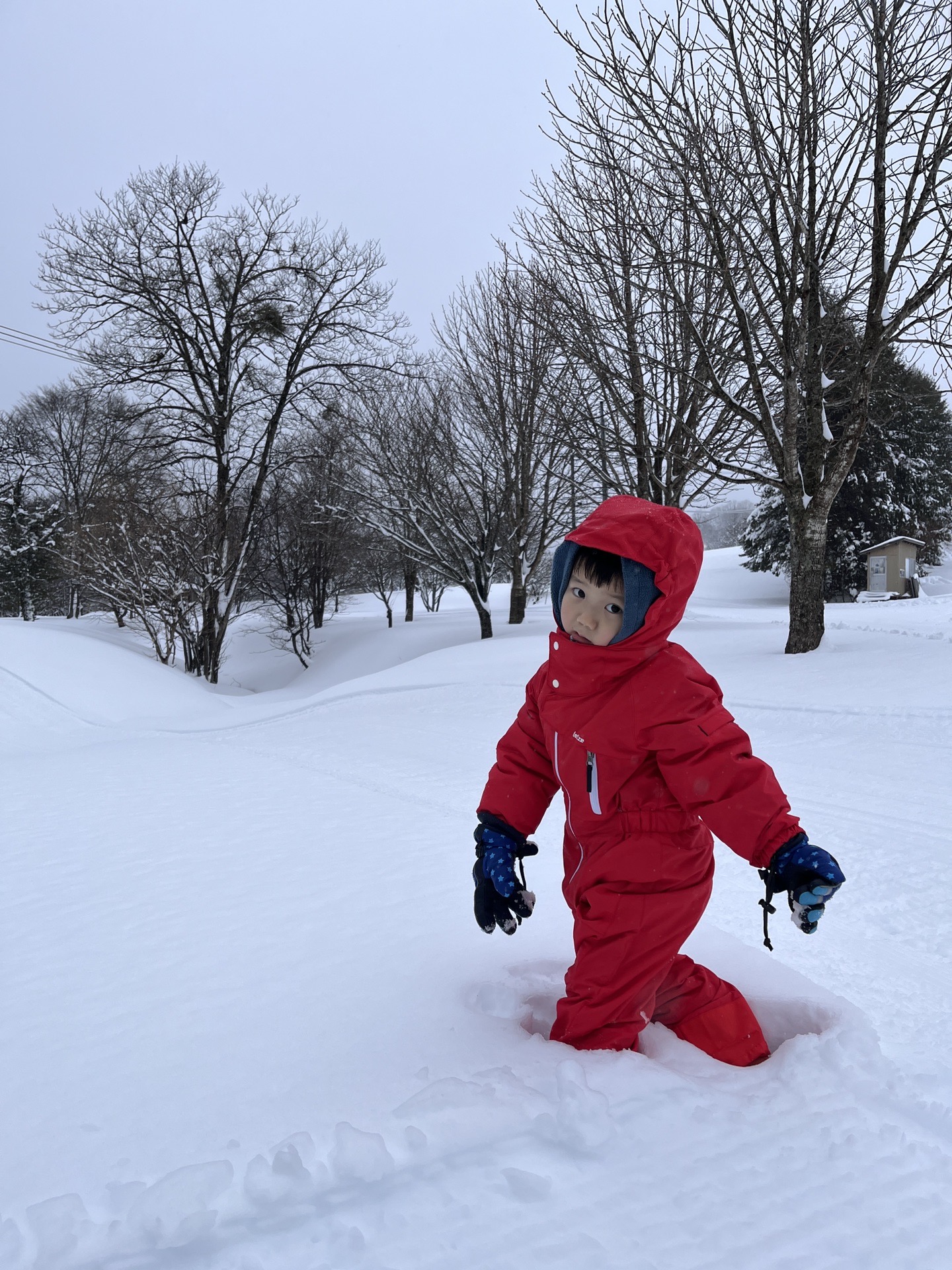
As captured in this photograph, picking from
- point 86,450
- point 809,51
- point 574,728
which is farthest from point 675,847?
point 86,450

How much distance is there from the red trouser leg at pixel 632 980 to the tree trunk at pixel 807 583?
6.83m

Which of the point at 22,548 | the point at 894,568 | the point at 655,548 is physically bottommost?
the point at 655,548

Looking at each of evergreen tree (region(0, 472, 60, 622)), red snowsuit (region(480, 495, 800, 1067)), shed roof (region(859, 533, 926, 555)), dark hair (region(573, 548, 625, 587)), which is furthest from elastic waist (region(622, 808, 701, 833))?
evergreen tree (region(0, 472, 60, 622))

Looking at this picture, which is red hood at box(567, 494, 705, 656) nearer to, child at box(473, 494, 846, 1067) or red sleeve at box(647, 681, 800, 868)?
child at box(473, 494, 846, 1067)

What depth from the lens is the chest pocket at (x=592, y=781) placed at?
184cm

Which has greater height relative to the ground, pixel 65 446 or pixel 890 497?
pixel 65 446

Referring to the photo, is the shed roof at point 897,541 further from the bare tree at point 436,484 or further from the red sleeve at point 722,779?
the red sleeve at point 722,779

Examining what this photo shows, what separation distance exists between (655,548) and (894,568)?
20.8 metres

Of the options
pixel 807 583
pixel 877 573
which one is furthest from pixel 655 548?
pixel 877 573

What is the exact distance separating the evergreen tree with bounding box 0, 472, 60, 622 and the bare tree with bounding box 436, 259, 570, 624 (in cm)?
1677

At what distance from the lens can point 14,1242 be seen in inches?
48.7

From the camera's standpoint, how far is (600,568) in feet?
6.08

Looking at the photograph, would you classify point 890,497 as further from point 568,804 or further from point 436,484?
point 568,804

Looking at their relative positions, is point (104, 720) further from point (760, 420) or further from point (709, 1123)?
point (709, 1123)
